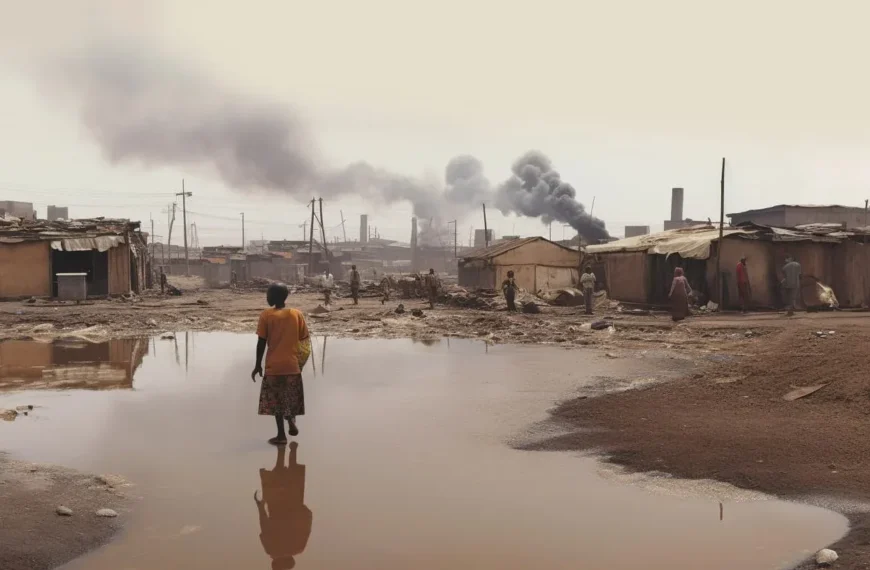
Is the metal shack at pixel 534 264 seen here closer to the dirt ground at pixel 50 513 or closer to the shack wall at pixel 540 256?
the shack wall at pixel 540 256

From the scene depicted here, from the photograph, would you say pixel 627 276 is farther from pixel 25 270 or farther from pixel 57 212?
pixel 57 212

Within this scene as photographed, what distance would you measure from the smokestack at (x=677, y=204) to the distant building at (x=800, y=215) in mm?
12091

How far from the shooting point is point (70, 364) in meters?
12.5

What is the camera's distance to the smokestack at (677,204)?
5091 centimetres

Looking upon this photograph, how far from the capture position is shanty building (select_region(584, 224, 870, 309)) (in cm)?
2027

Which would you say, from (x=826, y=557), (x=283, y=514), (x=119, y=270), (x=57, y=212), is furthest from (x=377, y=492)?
(x=57, y=212)

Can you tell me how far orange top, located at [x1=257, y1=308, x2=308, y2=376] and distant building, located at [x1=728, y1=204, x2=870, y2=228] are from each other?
101ft

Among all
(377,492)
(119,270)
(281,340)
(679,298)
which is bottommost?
(377,492)

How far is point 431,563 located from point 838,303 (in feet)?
67.1

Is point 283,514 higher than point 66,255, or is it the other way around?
point 66,255

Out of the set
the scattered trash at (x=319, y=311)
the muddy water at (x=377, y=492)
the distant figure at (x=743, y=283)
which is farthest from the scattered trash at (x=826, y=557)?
the scattered trash at (x=319, y=311)

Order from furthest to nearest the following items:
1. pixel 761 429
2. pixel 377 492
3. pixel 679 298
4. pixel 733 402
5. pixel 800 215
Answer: pixel 800 215 < pixel 679 298 < pixel 733 402 < pixel 761 429 < pixel 377 492

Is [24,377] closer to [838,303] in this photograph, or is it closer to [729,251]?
[729,251]

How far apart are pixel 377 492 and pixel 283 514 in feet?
2.55
